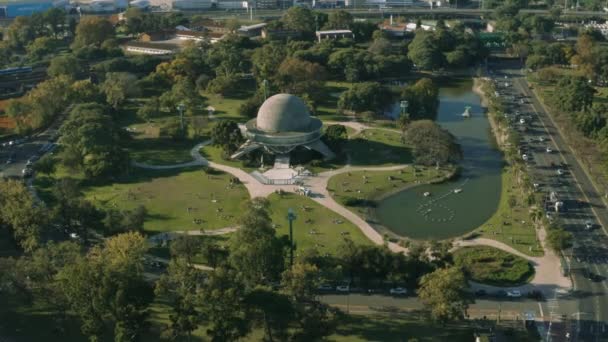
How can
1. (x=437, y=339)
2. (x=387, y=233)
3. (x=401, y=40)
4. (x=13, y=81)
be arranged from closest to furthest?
1. (x=437, y=339)
2. (x=387, y=233)
3. (x=13, y=81)
4. (x=401, y=40)

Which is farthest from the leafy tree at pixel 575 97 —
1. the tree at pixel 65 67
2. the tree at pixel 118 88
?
the tree at pixel 65 67

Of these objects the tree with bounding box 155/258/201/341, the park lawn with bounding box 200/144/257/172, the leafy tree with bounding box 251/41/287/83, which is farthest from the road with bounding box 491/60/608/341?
the leafy tree with bounding box 251/41/287/83

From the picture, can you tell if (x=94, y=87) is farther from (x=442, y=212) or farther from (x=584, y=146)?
(x=584, y=146)

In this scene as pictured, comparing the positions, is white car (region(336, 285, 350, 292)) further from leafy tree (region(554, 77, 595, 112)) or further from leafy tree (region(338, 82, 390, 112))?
leafy tree (region(554, 77, 595, 112))

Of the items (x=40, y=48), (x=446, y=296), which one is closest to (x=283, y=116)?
(x=446, y=296)

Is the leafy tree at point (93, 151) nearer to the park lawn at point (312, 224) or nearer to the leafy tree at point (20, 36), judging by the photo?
the park lawn at point (312, 224)

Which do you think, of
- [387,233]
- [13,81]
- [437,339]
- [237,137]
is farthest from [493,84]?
[13,81]
